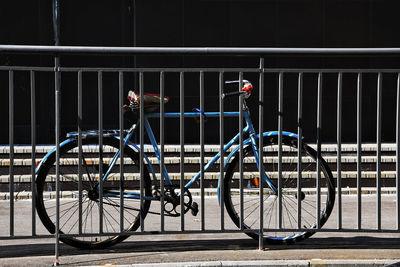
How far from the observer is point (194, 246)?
18.6 ft

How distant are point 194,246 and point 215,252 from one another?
1.03 ft

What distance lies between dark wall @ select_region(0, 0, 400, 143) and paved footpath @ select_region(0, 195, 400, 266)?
7.56 m

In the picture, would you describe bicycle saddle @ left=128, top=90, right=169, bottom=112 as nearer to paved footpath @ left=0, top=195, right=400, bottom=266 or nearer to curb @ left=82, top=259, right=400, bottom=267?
paved footpath @ left=0, top=195, right=400, bottom=266

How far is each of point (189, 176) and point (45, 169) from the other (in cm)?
425

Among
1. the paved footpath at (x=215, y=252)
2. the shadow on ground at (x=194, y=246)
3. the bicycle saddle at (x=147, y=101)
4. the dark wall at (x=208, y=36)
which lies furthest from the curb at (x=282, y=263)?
the dark wall at (x=208, y=36)

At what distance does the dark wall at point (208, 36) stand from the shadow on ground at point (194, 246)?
7.64m

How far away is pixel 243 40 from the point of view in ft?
45.2

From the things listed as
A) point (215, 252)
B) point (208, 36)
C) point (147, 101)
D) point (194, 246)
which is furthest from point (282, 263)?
point (208, 36)

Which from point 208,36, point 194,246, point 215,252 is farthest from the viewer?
point 208,36

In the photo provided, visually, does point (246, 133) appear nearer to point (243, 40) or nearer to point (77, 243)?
point (77, 243)

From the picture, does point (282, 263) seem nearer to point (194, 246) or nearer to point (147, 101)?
point (194, 246)

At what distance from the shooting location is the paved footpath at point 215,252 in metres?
5.07

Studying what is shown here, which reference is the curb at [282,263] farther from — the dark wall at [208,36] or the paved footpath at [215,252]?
the dark wall at [208,36]

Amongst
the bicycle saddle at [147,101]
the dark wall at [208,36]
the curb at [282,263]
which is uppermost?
the dark wall at [208,36]
